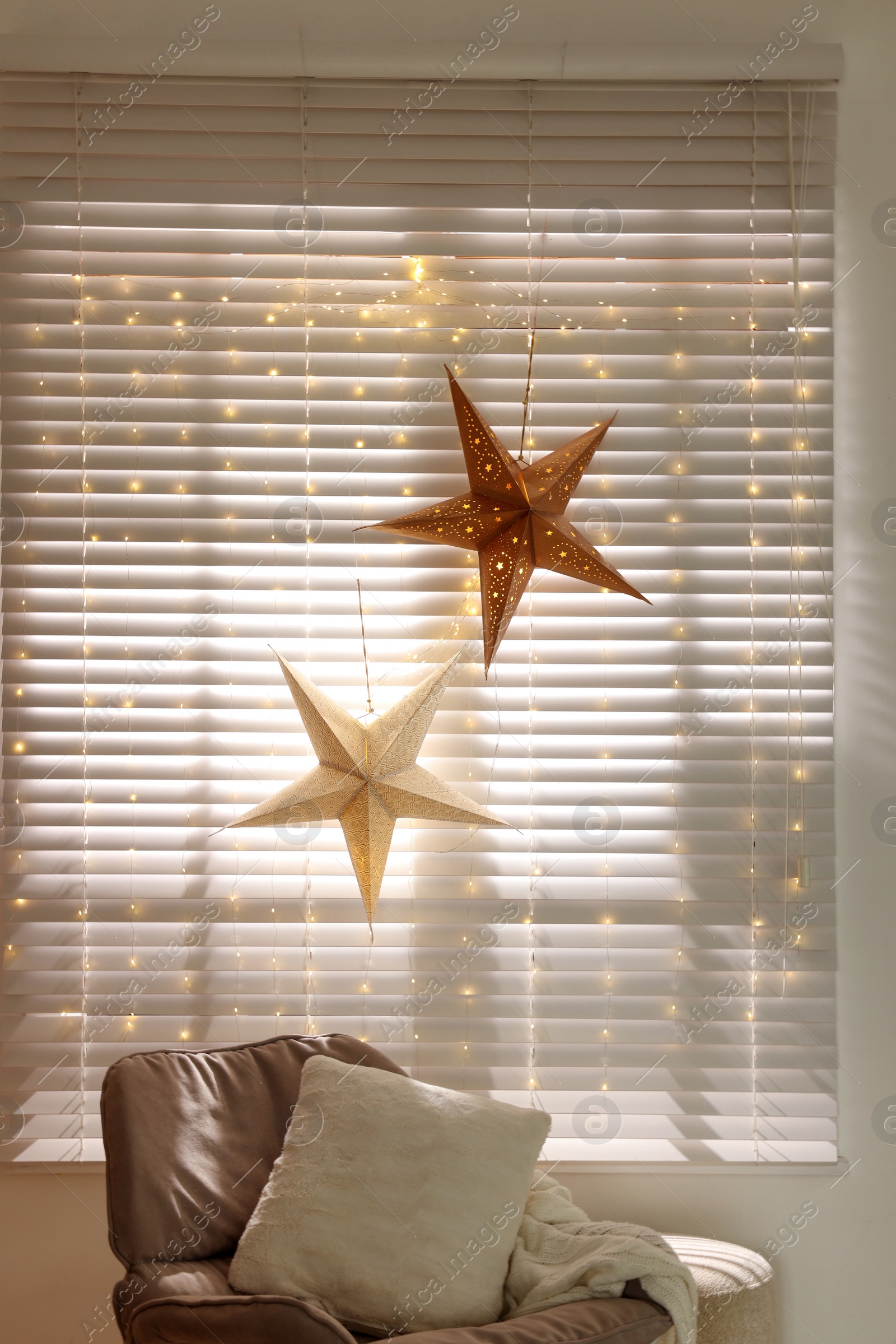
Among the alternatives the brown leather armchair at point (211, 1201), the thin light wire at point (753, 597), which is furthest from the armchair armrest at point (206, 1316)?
the thin light wire at point (753, 597)

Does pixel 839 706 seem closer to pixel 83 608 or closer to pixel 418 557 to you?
pixel 418 557

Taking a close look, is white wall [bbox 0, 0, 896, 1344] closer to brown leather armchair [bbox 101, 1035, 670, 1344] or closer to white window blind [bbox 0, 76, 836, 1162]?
white window blind [bbox 0, 76, 836, 1162]

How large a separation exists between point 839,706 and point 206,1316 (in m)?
1.72

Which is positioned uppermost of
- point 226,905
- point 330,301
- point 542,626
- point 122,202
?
point 122,202

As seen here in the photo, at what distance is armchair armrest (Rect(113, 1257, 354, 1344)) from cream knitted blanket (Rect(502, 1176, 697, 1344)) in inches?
12.6

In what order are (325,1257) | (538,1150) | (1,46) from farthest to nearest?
(1,46)
(538,1150)
(325,1257)

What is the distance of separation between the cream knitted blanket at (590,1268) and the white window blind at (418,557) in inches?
18.1

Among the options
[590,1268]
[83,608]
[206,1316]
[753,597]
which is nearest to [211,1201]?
[206,1316]

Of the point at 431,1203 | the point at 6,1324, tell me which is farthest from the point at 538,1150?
the point at 6,1324

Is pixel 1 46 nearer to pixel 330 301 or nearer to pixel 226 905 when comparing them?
pixel 330 301

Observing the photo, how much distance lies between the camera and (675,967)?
2.08 meters

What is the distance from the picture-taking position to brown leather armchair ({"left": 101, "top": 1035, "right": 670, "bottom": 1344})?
133cm

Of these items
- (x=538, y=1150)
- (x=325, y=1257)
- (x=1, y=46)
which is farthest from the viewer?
(x=1, y=46)

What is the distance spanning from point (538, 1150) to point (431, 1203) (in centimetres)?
21
